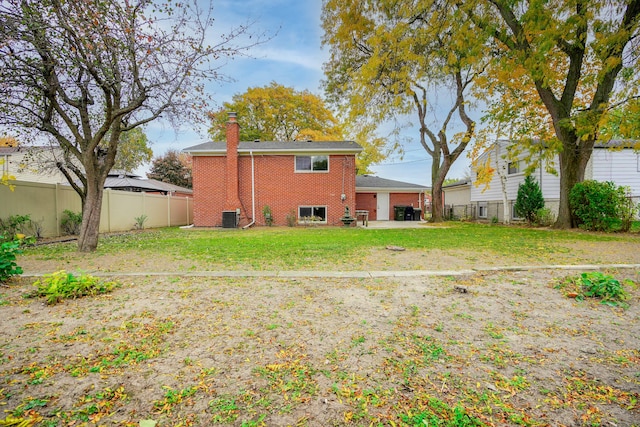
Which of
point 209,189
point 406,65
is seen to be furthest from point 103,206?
point 406,65

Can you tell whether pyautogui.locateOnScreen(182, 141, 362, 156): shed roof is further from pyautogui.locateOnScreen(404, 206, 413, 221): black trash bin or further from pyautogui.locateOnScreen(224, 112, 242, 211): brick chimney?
pyautogui.locateOnScreen(404, 206, 413, 221): black trash bin

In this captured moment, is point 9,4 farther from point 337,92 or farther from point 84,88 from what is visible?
point 337,92

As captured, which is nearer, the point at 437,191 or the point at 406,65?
the point at 406,65

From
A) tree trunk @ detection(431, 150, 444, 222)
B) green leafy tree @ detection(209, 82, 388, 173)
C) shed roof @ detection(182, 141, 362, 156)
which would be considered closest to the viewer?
shed roof @ detection(182, 141, 362, 156)

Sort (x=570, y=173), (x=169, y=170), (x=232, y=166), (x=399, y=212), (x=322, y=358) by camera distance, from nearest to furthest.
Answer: (x=322, y=358), (x=570, y=173), (x=232, y=166), (x=399, y=212), (x=169, y=170)

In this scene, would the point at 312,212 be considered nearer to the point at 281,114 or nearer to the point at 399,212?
the point at 399,212

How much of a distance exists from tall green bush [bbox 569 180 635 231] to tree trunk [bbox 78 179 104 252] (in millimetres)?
15519

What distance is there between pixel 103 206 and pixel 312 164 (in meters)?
9.74

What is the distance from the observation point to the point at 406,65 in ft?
32.9

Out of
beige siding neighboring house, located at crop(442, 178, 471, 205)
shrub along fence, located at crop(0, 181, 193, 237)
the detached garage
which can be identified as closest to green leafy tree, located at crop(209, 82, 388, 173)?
the detached garage

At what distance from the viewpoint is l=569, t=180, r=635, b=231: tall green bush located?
10.5 metres

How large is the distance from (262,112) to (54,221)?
64.6ft

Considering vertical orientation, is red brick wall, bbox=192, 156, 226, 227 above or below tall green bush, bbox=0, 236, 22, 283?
above

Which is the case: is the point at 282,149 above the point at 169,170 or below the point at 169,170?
below
